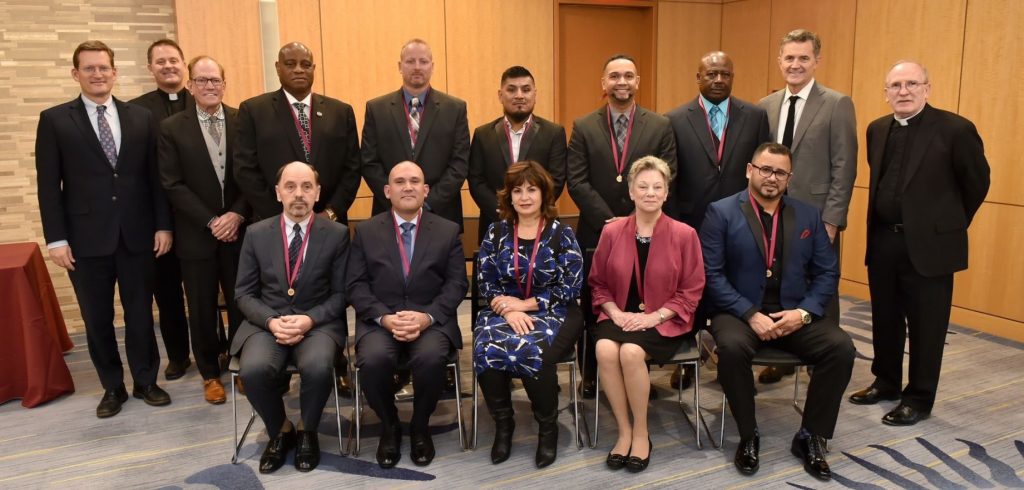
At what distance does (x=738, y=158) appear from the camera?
401 centimetres

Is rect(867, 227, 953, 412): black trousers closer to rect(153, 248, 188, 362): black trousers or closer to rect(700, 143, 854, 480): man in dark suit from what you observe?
rect(700, 143, 854, 480): man in dark suit

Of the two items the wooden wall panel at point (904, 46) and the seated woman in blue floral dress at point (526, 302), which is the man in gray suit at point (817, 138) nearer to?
the seated woman in blue floral dress at point (526, 302)

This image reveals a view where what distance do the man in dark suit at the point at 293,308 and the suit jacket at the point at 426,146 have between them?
1.95ft

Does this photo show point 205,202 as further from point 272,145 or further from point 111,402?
point 111,402

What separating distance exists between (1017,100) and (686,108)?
249cm

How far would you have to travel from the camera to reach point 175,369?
4.54 meters

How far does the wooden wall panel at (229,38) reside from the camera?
553 centimetres

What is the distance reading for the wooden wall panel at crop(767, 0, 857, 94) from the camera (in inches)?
237

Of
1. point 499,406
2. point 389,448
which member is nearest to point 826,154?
point 499,406

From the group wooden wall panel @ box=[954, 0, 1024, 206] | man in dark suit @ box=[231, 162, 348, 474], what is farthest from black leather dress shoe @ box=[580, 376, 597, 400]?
wooden wall panel @ box=[954, 0, 1024, 206]

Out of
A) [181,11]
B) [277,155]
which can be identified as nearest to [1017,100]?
[277,155]

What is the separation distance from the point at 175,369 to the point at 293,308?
151cm

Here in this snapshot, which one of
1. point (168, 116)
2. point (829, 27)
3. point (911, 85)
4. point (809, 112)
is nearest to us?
point (911, 85)

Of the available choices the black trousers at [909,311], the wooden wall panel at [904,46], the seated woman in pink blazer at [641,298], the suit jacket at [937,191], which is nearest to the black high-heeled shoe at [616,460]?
the seated woman in pink blazer at [641,298]
